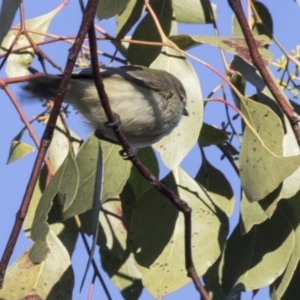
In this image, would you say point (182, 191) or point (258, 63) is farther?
point (182, 191)

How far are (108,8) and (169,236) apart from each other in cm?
80

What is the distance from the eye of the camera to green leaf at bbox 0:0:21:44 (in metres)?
1.59

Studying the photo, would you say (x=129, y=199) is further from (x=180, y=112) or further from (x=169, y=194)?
(x=169, y=194)

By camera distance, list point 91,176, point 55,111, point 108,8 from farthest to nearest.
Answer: point 91,176 < point 108,8 < point 55,111

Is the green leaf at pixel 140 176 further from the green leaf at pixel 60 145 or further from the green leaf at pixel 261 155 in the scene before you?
the green leaf at pixel 261 155

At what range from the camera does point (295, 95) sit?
9.05ft

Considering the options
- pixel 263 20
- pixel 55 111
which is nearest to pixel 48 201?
pixel 55 111

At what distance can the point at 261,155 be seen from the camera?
7.85 ft

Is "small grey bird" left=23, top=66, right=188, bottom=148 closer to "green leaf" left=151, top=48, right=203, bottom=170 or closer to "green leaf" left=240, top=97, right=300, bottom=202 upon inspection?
"green leaf" left=151, top=48, right=203, bottom=170

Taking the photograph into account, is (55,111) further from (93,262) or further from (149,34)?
(149,34)

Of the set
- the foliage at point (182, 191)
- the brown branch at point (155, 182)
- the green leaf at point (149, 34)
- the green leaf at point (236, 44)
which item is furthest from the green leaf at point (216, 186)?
the brown branch at point (155, 182)

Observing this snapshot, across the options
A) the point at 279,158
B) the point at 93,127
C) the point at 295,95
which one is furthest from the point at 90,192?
the point at 295,95

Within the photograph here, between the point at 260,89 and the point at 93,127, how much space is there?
0.64 meters

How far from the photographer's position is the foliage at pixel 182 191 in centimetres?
241
